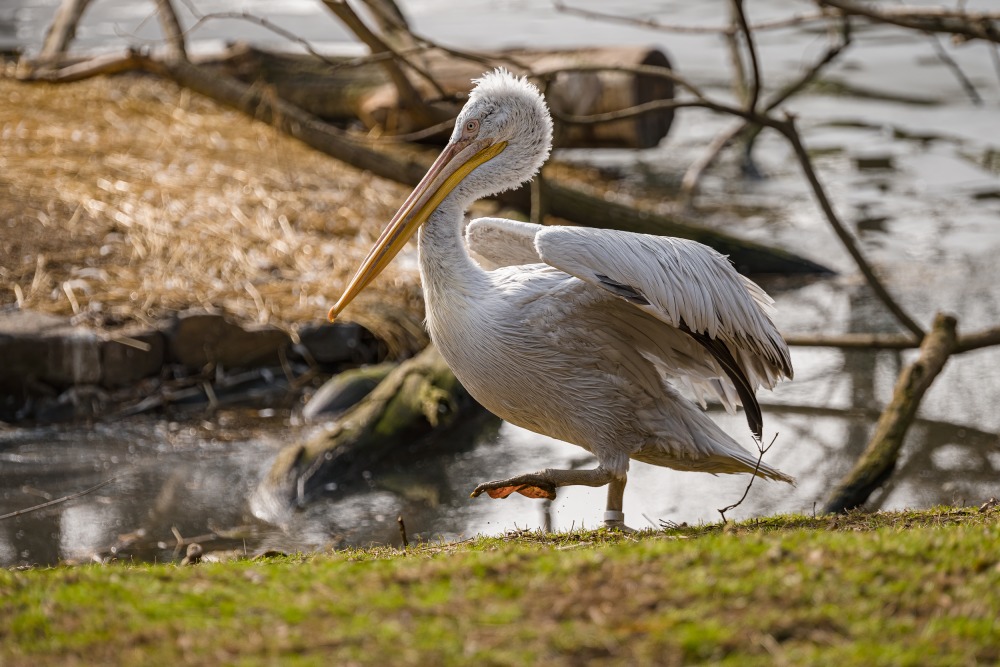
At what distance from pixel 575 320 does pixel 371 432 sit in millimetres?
1871

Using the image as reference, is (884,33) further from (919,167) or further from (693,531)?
(693,531)

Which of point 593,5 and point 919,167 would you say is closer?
point 919,167

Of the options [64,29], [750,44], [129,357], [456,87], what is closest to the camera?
[129,357]

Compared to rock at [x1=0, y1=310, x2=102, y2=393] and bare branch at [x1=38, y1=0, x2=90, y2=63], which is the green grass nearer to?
rock at [x1=0, y1=310, x2=102, y2=393]

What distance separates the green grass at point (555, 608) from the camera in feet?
7.26

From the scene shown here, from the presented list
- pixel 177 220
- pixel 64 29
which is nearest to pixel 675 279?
pixel 177 220

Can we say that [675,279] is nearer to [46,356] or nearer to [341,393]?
[341,393]

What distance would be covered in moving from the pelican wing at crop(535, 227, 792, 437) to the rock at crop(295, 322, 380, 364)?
286 centimetres

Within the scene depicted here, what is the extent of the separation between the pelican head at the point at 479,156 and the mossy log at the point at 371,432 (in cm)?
135

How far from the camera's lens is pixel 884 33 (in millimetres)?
14922

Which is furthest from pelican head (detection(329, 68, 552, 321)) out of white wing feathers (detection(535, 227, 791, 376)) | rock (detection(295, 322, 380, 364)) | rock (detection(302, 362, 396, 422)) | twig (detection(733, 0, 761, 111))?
rock (detection(295, 322, 380, 364))

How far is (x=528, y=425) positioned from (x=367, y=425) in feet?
5.01

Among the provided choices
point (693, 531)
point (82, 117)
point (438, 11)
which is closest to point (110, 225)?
point (82, 117)

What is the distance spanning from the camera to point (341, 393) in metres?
5.73
